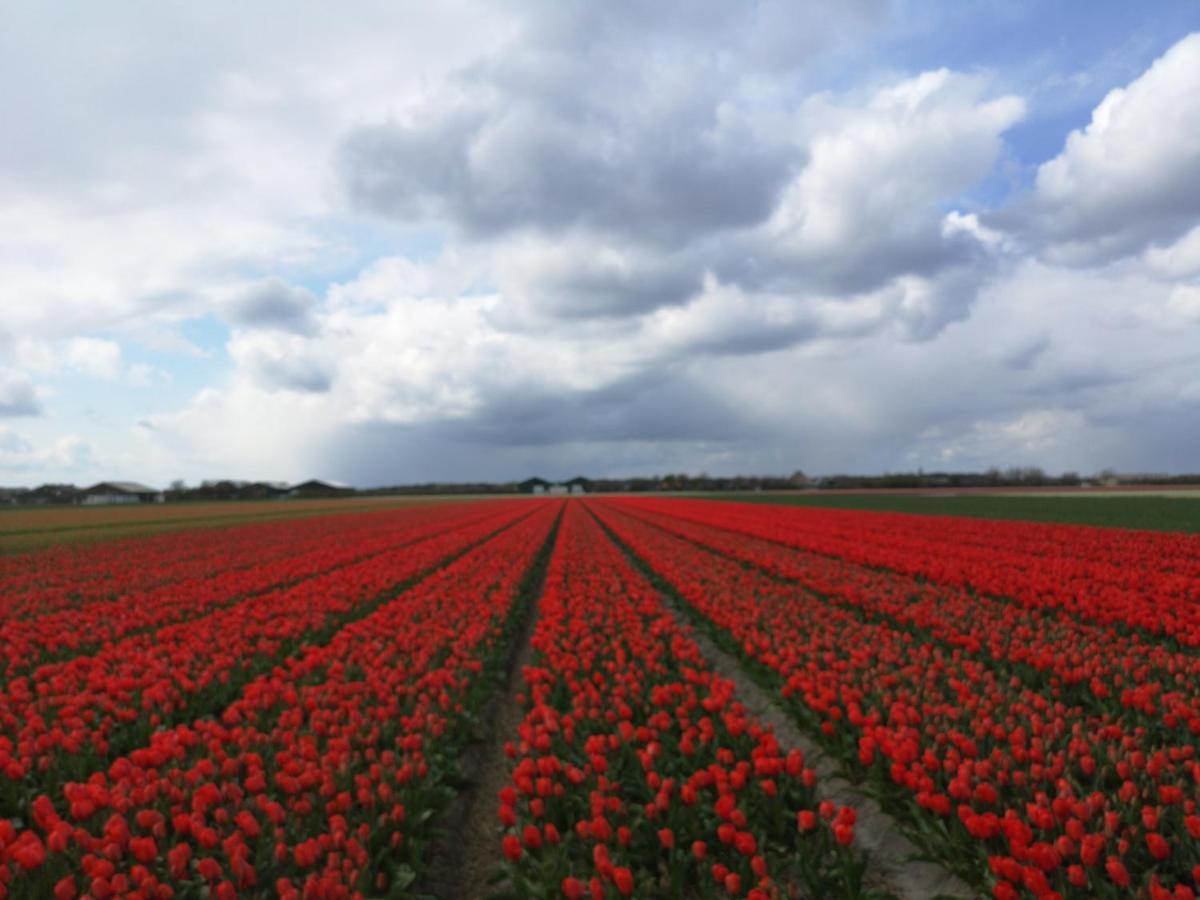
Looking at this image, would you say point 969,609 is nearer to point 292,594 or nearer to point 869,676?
point 869,676

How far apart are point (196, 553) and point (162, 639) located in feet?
55.8

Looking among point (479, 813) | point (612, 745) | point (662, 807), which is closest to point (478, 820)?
point (479, 813)

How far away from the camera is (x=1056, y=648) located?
8.64 metres

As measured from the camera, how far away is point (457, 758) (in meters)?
7.24

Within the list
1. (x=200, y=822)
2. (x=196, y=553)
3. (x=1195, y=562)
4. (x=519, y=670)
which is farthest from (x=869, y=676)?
(x=196, y=553)

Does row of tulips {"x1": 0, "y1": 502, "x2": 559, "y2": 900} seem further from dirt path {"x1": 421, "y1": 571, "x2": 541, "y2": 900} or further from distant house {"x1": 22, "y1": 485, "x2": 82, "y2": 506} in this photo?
distant house {"x1": 22, "y1": 485, "x2": 82, "y2": 506}

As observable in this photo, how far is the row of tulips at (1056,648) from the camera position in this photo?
6.69 metres

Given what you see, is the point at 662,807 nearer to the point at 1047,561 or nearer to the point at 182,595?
the point at 182,595

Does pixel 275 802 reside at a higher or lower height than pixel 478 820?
higher

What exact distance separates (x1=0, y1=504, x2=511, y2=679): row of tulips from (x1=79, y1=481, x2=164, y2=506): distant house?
6384 inches

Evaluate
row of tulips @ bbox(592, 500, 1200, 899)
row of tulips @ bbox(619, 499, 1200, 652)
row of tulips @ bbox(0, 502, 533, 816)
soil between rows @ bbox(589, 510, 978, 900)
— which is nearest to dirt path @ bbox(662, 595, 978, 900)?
soil between rows @ bbox(589, 510, 978, 900)

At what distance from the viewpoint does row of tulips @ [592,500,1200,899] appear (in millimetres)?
4168

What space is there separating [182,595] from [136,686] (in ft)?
26.2

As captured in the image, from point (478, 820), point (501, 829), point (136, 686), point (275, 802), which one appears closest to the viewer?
point (275, 802)
